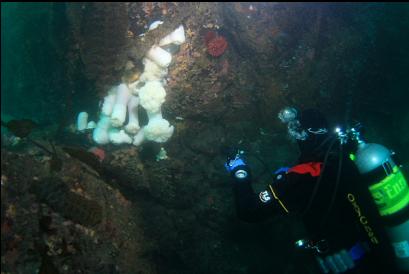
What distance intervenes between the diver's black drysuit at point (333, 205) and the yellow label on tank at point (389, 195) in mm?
298

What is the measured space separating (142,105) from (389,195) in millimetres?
3860

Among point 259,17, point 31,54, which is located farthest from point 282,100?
point 31,54

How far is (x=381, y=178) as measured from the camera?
3.85m

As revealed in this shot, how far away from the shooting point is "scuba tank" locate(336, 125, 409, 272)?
3.80m

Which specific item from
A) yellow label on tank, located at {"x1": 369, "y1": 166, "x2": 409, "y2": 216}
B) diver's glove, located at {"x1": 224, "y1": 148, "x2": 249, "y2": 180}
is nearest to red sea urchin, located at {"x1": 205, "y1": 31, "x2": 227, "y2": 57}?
diver's glove, located at {"x1": 224, "y1": 148, "x2": 249, "y2": 180}

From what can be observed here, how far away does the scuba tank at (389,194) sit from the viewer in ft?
12.5

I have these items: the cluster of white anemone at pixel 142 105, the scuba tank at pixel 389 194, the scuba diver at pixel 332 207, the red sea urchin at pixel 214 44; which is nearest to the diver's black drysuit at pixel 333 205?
the scuba diver at pixel 332 207

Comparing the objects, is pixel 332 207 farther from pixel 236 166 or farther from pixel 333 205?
pixel 236 166

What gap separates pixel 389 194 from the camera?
380 cm

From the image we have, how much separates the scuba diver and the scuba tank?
0.85 feet

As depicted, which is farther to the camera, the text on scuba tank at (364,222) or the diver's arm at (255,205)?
the diver's arm at (255,205)

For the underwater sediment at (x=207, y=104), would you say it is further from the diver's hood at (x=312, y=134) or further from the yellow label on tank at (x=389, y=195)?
the yellow label on tank at (x=389, y=195)

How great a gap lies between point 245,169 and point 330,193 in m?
1.07

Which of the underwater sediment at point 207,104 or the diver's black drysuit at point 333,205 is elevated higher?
the underwater sediment at point 207,104
